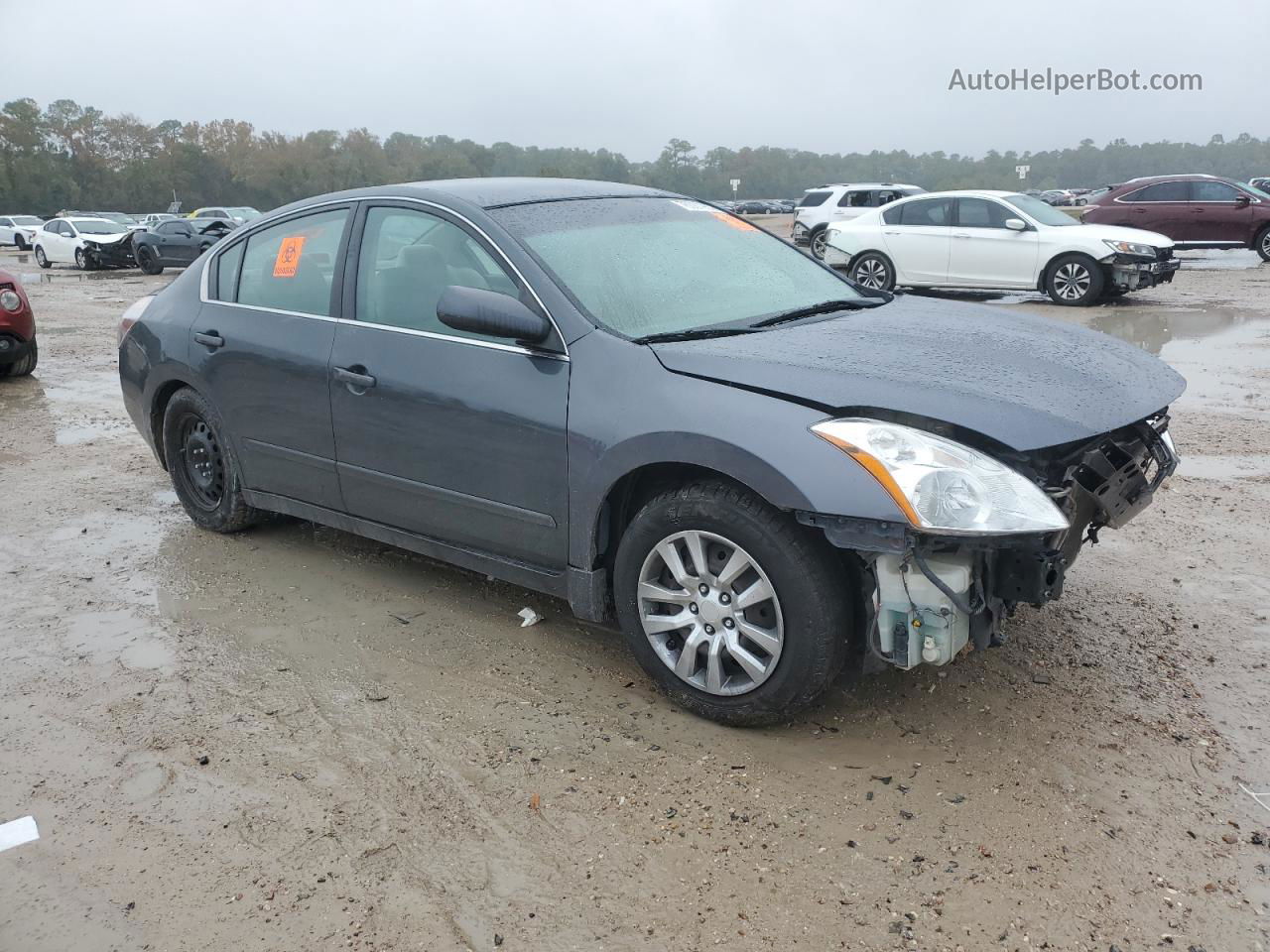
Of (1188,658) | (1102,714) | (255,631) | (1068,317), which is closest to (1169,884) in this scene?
(1102,714)

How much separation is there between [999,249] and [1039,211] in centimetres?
77

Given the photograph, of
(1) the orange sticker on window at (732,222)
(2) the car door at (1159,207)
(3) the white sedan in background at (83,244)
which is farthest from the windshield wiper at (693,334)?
(3) the white sedan in background at (83,244)

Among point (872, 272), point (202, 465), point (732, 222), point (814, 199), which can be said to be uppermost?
point (814, 199)

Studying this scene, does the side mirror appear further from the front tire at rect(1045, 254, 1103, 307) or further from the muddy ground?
the front tire at rect(1045, 254, 1103, 307)

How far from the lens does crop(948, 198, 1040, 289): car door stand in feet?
47.2

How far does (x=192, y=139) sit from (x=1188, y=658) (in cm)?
11184

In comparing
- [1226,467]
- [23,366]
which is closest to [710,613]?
A: [1226,467]

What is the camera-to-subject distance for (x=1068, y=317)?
515 inches

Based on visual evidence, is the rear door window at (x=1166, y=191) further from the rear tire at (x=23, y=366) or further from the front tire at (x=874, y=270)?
the rear tire at (x=23, y=366)

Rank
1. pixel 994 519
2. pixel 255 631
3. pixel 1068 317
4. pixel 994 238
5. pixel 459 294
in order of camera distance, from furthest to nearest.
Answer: pixel 994 238 < pixel 1068 317 < pixel 255 631 < pixel 459 294 < pixel 994 519

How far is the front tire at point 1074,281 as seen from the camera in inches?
549

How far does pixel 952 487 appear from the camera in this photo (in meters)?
2.86

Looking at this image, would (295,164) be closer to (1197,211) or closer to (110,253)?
(110,253)

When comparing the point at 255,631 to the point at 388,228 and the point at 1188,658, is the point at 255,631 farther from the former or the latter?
the point at 1188,658
